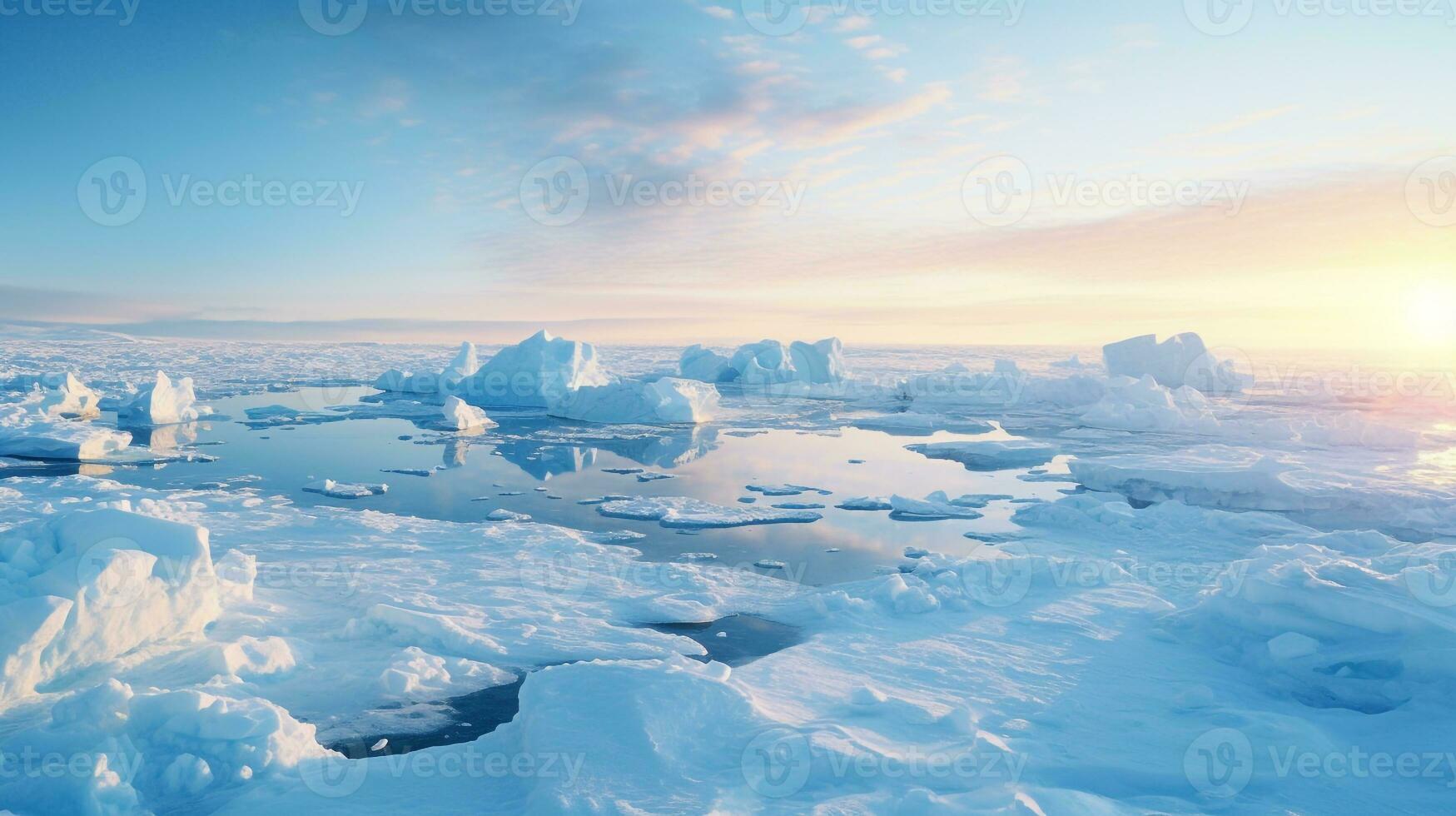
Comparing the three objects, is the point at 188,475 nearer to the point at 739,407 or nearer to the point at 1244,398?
the point at 739,407

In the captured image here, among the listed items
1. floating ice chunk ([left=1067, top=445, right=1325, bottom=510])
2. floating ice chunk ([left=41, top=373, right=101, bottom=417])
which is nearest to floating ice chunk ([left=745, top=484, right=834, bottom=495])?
floating ice chunk ([left=1067, top=445, right=1325, bottom=510])

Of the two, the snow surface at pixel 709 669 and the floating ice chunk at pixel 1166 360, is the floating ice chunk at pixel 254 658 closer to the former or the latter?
the snow surface at pixel 709 669

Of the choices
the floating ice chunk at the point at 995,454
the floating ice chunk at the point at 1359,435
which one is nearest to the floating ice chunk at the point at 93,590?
the floating ice chunk at the point at 995,454

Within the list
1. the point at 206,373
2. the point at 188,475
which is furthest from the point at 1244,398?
the point at 206,373

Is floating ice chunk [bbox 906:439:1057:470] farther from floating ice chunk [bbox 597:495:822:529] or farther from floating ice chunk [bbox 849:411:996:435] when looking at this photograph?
floating ice chunk [bbox 597:495:822:529]

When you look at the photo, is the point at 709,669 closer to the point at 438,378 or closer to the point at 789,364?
the point at 438,378

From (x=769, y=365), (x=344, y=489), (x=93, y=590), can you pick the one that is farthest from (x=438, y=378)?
(x=93, y=590)
